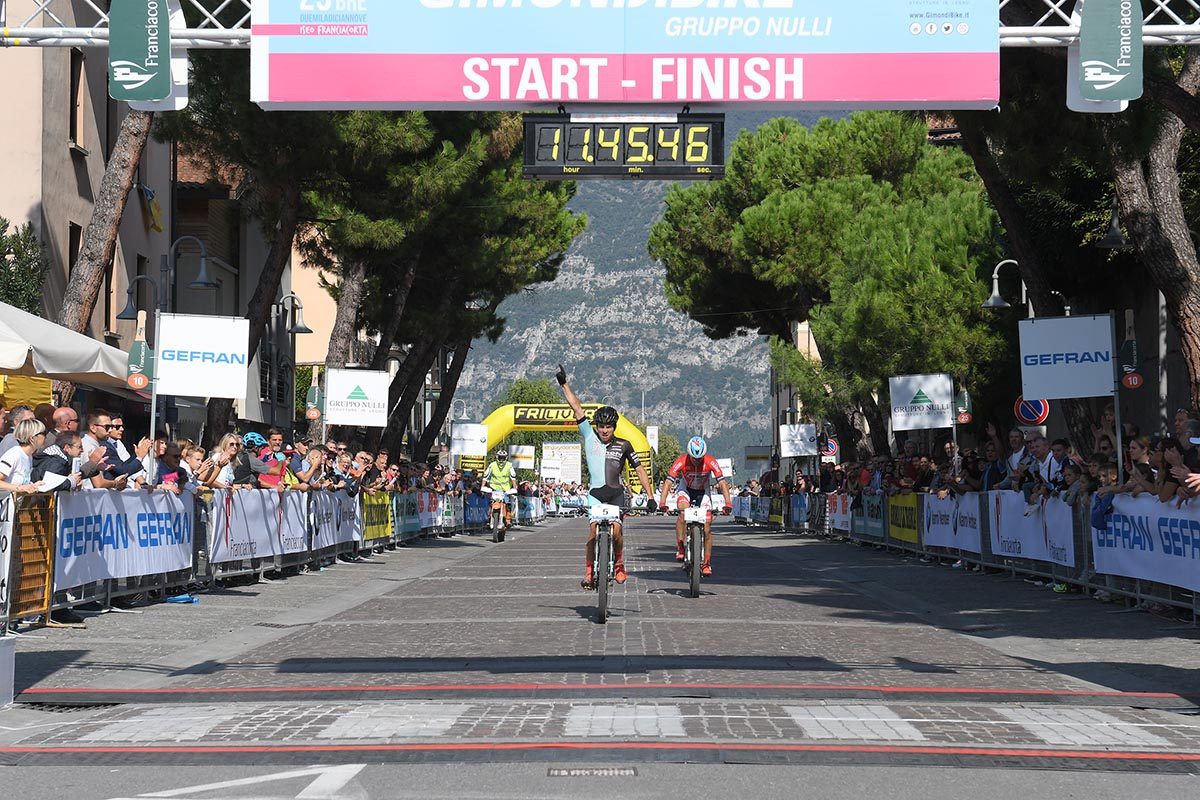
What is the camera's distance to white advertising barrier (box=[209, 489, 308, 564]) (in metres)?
18.9

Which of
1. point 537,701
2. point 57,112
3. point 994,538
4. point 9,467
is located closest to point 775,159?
point 57,112

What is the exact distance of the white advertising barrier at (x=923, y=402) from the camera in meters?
31.0

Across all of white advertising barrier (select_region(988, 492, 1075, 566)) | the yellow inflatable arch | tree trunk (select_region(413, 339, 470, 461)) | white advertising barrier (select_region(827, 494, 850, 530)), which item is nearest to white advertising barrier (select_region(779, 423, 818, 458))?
tree trunk (select_region(413, 339, 470, 461))

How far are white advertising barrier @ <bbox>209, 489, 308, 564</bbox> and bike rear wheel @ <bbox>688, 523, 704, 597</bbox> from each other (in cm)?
519

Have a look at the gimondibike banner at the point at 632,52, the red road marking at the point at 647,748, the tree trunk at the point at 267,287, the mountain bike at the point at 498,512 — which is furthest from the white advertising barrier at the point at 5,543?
the mountain bike at the point at 498,512

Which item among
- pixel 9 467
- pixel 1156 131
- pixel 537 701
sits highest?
pixel 1156 131

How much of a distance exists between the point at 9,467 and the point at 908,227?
3090 centimetres

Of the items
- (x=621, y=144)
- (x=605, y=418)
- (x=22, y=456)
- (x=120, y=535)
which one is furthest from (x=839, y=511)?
(x=621, y=144)

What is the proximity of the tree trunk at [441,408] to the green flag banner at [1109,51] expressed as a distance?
3706 cm

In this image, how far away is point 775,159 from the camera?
5103 cm

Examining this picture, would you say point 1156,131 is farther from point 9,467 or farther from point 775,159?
point 775,159

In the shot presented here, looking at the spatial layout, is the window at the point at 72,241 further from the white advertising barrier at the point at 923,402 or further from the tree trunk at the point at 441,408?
the tree trunk at the point at 441,408

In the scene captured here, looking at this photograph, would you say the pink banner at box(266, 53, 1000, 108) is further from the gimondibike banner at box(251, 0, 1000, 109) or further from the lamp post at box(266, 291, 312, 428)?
the lamp post at box(266, 291, 312, 428)

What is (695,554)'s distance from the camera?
693 inches
